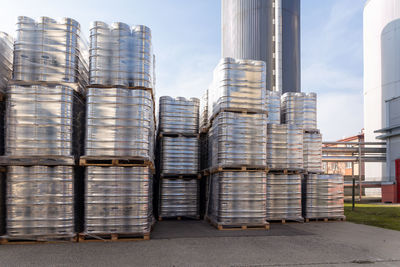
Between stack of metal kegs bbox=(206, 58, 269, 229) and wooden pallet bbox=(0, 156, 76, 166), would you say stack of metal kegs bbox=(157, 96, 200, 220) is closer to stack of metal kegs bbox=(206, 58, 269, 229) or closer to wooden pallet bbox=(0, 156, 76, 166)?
stack of metal kegs bbox=(206, 58, 269, 229)

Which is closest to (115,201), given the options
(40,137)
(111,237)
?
(111,237)

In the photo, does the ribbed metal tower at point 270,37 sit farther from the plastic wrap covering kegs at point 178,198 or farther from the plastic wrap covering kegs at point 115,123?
the plastic wrap covering kegs at point 115,123

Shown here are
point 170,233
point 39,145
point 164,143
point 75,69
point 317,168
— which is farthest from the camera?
point 317,168

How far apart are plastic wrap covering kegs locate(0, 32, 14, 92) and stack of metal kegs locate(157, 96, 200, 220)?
438cm

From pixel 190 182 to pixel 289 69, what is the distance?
17118mm

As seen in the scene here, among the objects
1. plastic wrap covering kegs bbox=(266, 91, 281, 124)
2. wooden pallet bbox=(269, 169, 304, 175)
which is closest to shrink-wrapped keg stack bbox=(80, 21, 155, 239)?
wooden pallet bbox=(269, 169, 304, 175)

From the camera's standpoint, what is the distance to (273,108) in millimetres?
10539

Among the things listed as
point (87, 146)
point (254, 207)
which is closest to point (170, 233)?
point (254, 207)

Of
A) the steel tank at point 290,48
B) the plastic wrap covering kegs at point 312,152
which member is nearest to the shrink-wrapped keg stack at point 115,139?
the plastic wrap covering kegs at point 312,152

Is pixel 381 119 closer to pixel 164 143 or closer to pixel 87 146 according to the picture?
pixel 164 143

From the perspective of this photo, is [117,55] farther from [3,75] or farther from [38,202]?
[38,202]

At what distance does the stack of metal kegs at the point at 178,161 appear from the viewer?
33.1 feet

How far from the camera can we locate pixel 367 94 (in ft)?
94.0

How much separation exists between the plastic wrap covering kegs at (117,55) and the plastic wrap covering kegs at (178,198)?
13.0 ft
